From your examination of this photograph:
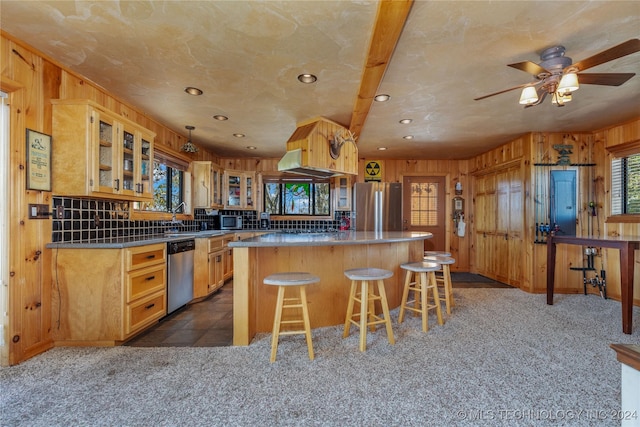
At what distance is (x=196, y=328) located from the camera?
2.99 meters

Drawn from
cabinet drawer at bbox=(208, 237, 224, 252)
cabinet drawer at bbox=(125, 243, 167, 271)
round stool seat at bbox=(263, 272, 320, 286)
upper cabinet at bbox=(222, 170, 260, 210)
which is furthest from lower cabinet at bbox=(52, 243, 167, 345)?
upper cabinet at bbox=(222, 170, 260, 210)

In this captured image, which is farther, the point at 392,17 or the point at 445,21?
the point at 445,21

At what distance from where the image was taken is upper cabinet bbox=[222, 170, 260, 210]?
569 centimetres

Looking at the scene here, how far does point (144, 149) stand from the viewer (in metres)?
3.34

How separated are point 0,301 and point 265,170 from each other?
4.51 meters

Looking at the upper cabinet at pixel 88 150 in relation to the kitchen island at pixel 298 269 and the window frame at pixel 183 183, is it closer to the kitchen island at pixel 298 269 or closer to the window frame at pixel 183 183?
the window frame at pixel 183 183

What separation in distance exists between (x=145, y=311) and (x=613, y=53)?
424cm

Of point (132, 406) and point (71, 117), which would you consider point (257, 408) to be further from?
point (71, 117)

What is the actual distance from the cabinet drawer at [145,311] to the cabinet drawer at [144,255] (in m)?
0.34

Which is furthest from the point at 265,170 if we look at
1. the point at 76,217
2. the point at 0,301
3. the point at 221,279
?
the point at 0,301

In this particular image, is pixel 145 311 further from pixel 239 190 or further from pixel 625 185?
pixel 625 185

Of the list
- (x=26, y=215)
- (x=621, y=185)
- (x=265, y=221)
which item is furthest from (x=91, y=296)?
(x=621, y=185)

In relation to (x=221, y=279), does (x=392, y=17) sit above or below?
above

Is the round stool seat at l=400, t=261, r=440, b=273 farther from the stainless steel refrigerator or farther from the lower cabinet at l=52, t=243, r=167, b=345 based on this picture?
the stainless steel refrigerator
